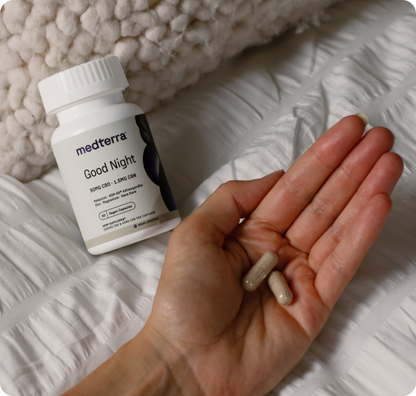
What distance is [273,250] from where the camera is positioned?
633 millimetres

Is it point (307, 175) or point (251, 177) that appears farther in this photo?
point (251, 177)

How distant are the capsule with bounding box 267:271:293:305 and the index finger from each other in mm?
87

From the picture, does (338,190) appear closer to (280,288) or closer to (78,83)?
(280,288)

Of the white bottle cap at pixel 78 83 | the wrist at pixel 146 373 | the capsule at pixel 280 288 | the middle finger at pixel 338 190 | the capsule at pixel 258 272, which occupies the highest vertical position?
the white bottle cap at pixel 78 83

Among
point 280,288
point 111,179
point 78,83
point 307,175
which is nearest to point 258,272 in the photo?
point 280,288

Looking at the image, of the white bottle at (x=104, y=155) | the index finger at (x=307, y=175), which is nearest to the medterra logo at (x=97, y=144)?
the white bottle at (x=104, y=155)

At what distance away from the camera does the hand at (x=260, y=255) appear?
1.76 feet

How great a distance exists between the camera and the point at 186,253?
1.89 feet

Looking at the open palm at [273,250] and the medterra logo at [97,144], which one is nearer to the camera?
the open palm at [273,250]

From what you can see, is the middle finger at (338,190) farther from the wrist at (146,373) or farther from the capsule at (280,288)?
the wrist at (146,373)

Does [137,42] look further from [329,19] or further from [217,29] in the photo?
[329,19]

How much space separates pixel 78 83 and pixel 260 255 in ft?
1.24

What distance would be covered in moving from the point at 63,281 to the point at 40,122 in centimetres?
29

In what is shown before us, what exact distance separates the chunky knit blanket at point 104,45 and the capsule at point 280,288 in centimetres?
43
